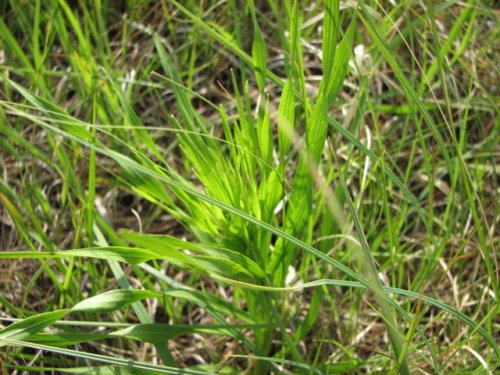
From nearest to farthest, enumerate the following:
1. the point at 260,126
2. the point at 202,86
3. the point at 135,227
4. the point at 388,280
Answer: the point at 260,126 → the point at 388,280 → the point at 135,227 → the point at 202,86

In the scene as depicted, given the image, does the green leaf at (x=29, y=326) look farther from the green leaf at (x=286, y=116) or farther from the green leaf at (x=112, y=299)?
the green leaf at (x=286, y=116)

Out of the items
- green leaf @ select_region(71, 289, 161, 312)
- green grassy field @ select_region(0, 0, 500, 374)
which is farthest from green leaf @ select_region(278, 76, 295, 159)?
green leaf @ select_region(71, 289, 161, 312)

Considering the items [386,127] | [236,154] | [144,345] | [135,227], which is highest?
[236,154]

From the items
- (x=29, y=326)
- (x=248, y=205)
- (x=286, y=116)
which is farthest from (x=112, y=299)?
(x=286, y=116)

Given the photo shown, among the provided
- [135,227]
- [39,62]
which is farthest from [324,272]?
[39,62]

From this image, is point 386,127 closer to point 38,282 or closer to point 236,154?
point 236,154

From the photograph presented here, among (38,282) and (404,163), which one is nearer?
(38,282)

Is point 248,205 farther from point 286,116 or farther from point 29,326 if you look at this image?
point 29,326

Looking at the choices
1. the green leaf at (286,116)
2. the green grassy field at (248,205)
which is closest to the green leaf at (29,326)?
the green grassy field at (248,205)

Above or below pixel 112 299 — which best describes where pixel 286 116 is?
above
